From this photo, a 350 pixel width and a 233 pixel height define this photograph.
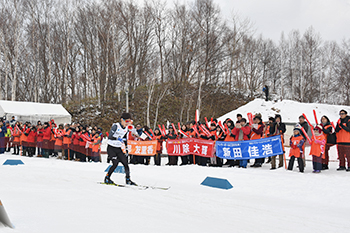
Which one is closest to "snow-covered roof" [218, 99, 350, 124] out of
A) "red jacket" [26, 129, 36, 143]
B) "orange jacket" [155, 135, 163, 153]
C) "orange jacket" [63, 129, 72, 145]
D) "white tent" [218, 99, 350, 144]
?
"white tent" [218, 99, 350, 144]

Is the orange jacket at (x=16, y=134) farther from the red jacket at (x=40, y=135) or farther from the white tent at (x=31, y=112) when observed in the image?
the white tent at (x=31, y=112)

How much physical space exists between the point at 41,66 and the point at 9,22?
860cm

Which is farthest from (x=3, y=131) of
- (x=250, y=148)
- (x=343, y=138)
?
(x=343, y=138)

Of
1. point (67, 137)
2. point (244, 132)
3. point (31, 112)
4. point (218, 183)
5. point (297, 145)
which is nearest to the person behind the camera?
point (218, 183)

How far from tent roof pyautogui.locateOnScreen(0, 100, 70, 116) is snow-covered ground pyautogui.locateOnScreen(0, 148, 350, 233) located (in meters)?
14.1

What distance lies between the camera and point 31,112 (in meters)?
22.2

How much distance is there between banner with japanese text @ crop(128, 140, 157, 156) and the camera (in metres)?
12.9

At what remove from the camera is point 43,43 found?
35250 mm

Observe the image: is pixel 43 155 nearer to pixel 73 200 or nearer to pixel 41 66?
pixel 73 200

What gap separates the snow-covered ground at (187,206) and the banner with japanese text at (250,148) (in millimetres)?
1275

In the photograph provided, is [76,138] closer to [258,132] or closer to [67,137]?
[67,137]

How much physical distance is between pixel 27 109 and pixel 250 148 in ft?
59.9

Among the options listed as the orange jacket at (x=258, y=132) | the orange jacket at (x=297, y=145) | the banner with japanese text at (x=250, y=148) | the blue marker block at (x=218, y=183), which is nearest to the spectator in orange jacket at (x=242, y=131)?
the orange jacket at (x=258, y=132)

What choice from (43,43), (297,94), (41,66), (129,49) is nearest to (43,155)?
(129,49)
